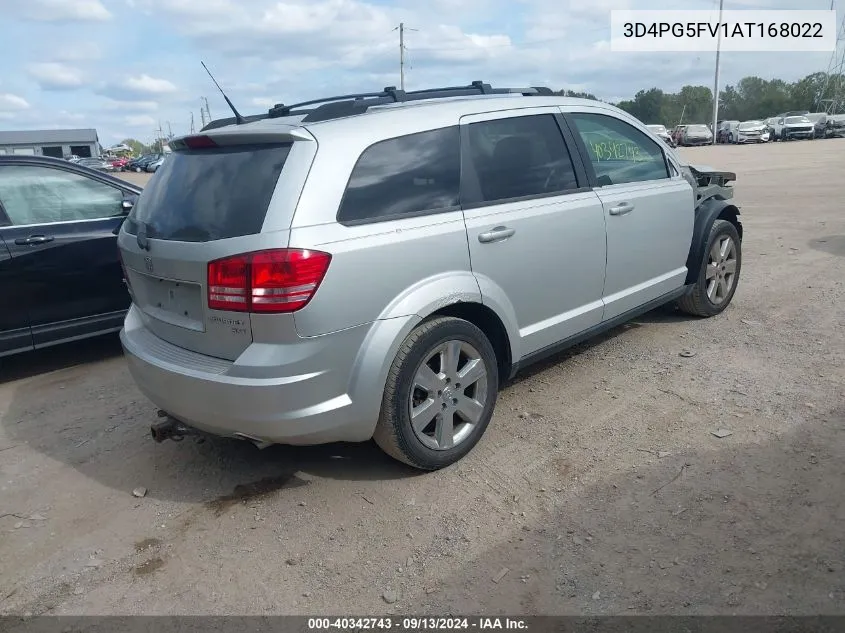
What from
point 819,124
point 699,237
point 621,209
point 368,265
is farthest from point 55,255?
point 819,124

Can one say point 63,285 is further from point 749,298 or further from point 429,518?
point 749,298

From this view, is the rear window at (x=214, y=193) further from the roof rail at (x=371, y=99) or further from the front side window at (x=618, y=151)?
the front side window at (x=618, y=151)

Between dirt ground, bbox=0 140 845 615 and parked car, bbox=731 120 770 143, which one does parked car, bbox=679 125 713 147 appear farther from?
dirt ground, bbox=0 140 845 615

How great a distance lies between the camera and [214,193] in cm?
320

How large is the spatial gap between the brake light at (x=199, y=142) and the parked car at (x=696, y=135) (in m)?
48.5

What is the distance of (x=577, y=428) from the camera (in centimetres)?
393

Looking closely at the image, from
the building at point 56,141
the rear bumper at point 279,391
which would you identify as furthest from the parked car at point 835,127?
the building at point 56,141

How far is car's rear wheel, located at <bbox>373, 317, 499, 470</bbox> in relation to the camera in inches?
127

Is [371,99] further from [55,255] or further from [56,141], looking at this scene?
[56,141]

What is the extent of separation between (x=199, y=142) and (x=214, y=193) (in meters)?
0.39

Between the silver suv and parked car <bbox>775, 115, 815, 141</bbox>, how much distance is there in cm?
4784

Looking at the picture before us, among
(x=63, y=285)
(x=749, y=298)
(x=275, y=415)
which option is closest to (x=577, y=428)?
(x=275, y=415)

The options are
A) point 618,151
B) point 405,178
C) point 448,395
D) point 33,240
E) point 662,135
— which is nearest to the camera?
point 405,178

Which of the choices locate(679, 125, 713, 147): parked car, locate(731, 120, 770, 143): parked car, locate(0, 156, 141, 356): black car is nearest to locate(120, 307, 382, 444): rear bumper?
locate(0, 156, 141, 356): black car
